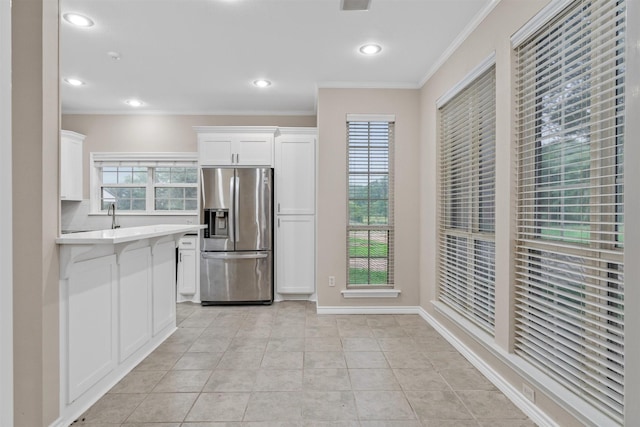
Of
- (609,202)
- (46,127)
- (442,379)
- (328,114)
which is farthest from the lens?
(328,114)

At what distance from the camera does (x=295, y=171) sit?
455 cm

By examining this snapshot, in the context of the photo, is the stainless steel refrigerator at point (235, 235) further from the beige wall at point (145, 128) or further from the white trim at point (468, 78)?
the white trim at point (468, 78)

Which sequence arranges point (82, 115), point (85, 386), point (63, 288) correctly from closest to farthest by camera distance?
point (63, 288) < point (85, 386) < point (82, 115)

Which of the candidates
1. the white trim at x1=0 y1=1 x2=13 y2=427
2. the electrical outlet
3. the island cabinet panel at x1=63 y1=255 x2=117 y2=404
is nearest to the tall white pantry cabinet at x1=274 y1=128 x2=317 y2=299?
the island cabinet panel at x1=63 y1=255 x2=117 y2=404

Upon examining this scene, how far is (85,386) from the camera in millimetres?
2025

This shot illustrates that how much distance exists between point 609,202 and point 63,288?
106 inches

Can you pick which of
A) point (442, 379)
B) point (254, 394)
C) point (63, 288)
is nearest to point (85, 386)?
point (63, 288)

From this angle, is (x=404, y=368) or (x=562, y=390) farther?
(x=404, y=368)

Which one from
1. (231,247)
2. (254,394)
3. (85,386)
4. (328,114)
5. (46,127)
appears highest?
(328,114)

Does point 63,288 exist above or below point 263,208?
below

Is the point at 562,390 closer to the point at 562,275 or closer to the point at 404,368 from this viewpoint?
the point at 562,275

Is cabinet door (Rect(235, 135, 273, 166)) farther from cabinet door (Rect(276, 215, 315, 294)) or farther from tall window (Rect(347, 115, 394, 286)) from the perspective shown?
tall window (Rect(347, 115, 394, 286))

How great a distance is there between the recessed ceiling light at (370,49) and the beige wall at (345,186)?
785 mm

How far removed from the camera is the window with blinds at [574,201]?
1.49m
